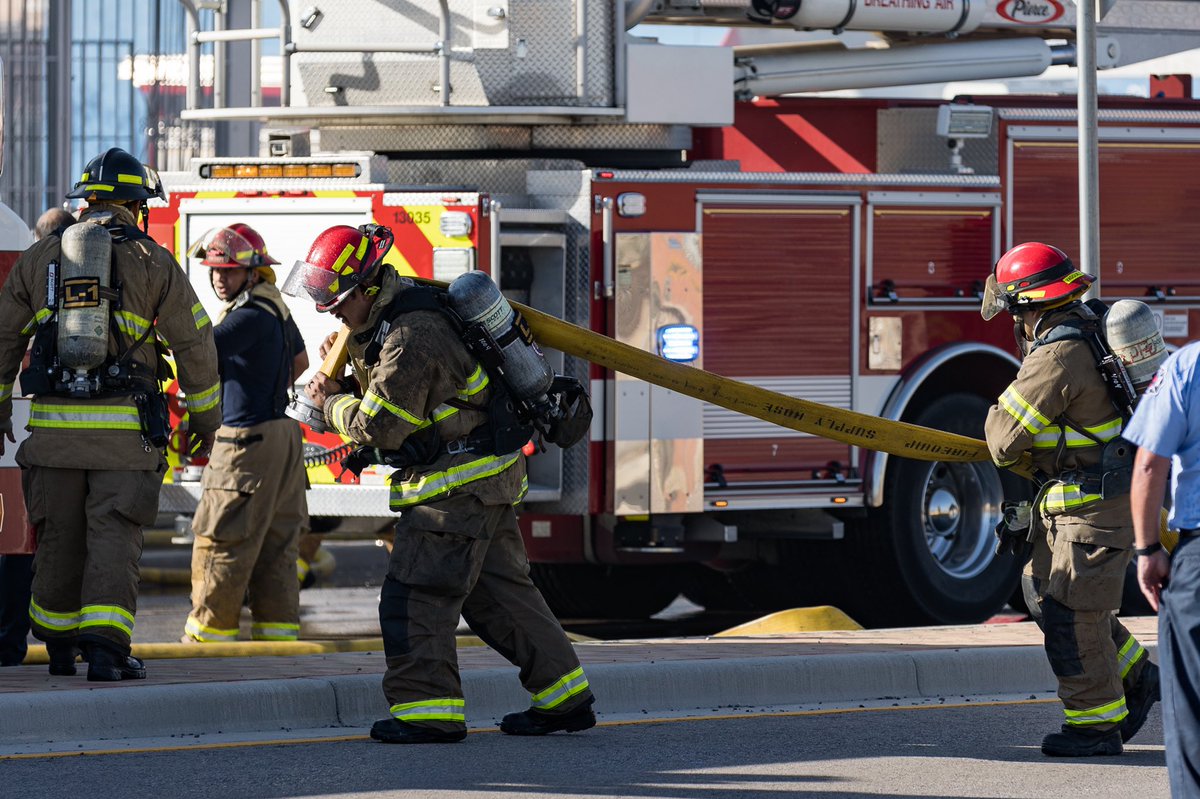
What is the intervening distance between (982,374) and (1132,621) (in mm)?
1901

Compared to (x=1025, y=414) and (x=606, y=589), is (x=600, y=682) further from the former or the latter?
(x=606, y=589)

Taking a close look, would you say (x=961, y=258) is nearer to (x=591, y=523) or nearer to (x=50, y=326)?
(x=591, y=523)

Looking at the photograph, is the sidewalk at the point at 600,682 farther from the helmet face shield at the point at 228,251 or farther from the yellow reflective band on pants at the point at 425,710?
the helmet face shield at the point at 228,251

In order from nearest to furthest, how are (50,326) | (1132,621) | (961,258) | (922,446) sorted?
1. (50,326)
2. (922,446)
3. (1132,621)
4. (961,258)

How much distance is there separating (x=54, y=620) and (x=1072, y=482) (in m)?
3.36

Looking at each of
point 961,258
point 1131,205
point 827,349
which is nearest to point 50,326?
point 827,349

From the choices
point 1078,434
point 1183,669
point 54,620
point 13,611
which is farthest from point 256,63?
point 1183,669

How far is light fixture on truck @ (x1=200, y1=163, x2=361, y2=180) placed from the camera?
10.0 meters

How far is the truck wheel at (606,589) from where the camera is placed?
11.6 meters

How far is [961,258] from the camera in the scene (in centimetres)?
1107

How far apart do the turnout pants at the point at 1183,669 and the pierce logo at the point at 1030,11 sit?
7271mm

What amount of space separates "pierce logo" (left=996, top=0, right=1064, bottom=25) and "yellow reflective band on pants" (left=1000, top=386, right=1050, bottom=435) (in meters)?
5.67

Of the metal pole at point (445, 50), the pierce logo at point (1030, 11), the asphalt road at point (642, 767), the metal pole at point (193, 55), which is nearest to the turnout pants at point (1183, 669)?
the asphalt road at point (642, 767)

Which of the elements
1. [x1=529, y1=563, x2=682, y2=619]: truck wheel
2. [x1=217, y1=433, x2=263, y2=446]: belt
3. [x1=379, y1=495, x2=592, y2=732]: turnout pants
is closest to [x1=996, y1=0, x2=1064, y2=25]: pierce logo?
[x1=529, y1=563, x2=682, y2=619]: truck wheel
